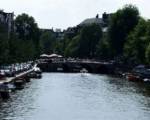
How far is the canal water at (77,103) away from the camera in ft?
215

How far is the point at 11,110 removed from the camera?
67.8 meters

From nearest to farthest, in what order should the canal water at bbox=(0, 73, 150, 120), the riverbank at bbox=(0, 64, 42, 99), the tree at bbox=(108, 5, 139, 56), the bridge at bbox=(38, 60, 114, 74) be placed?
the canal water at bbox=(0, 73, 150, 120) < the riverbank at bbox=(0, 64, 42, 99) < the tree at bbox=(108, 5, 139, 56) < the bridge at bbox=(38, 60, 114, 74)

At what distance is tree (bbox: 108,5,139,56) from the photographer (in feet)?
527

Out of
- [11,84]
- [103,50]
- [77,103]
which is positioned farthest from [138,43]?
[77,103]

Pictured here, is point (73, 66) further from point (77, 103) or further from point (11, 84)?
point (77, 103)

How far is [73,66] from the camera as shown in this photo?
172 m

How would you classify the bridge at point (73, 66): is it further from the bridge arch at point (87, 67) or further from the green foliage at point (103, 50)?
the green foliage at point (103, 50)

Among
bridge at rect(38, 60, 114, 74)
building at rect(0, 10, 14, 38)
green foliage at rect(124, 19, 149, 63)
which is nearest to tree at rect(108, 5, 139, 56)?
bridge at rect(38, 60, 114, 74)

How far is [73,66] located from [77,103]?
93.9m

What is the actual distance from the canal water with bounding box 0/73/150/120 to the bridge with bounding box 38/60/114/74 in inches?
2319

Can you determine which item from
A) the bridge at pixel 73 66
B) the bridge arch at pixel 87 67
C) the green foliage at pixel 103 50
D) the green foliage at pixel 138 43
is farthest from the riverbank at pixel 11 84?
the green foliage at pixel 103 50

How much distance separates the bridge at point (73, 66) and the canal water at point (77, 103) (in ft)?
193

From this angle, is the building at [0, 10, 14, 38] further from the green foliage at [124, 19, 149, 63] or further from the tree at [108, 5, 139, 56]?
the green foliage at [124, 19, 149, 63]

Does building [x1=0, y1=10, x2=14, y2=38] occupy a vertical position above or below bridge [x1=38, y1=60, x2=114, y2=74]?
above
